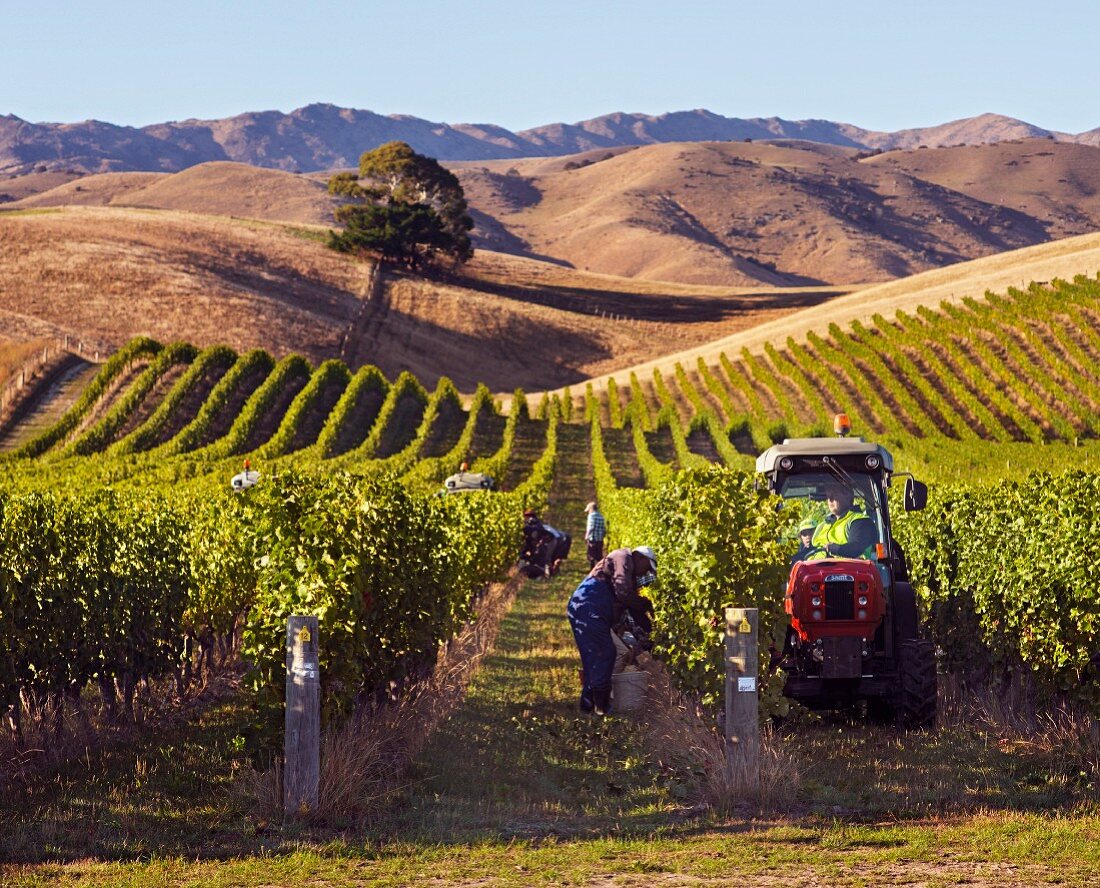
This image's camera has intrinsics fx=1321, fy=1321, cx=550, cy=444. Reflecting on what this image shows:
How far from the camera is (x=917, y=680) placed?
1195cm

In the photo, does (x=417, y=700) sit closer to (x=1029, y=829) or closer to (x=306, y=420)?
(x=1029, y=829)

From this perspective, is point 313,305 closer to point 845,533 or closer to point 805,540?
point 805,540

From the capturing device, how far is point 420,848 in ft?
28.5

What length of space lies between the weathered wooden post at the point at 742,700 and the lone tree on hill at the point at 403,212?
9376cm

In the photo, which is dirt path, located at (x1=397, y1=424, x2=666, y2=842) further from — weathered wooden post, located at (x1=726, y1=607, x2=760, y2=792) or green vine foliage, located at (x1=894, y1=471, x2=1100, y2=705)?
green vine foliage, located at (x1=894, y1=471, x2=1100, y2=705)

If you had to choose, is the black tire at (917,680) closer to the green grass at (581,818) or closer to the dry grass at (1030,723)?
the green grass at (581,818)

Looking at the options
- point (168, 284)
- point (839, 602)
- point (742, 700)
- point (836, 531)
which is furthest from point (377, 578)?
point (168, 284)

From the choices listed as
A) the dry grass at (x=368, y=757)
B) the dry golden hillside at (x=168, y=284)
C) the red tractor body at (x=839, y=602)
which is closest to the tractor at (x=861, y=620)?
the red tractor body at (x=839, y=602)

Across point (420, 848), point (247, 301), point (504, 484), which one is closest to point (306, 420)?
point (504, 484)

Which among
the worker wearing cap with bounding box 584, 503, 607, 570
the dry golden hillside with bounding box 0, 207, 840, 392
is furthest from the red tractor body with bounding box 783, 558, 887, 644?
the dry golden hillside with bounding box 0, 207, 840, 392

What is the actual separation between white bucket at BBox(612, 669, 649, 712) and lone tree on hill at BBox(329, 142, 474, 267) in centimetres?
9062

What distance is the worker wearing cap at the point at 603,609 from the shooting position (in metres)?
13.2

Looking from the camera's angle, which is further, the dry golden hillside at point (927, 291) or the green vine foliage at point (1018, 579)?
the dry golden hillside at point (927, 291)

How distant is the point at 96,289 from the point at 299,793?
7562cm
